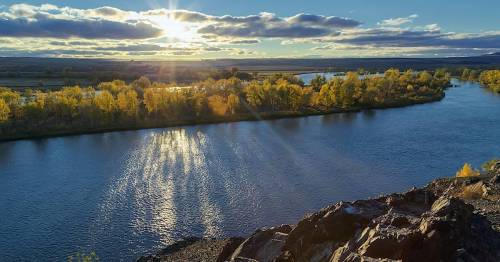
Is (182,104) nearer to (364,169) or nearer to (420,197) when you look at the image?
(364,169)

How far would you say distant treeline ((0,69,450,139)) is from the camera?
72.3 metres

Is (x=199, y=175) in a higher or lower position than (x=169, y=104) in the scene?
lower

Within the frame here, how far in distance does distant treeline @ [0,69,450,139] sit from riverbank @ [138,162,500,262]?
53738 millimetres

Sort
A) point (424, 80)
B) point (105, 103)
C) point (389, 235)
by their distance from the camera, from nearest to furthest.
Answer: point (389, 235) < point (105, 103) < point (424, 80)

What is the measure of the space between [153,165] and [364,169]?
22.3m

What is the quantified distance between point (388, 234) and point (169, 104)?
6857 centimetres

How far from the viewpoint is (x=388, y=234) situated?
13797 millimetres

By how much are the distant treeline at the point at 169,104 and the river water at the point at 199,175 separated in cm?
565

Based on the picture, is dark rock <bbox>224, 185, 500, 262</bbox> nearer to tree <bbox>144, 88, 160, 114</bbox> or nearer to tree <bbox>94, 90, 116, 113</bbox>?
tree <bbox>94, 90, 116, 113</bbox>

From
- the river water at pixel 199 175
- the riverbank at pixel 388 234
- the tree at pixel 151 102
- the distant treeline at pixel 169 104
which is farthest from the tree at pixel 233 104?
the riverbank at pixel 388 234

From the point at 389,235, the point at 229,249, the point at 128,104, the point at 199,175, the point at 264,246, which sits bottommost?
the point at 199,175

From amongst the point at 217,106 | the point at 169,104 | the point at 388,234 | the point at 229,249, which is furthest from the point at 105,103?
the point at 388,234

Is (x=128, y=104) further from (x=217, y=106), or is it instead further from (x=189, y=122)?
(x=217, y=106)

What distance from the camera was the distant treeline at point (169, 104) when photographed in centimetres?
7231
